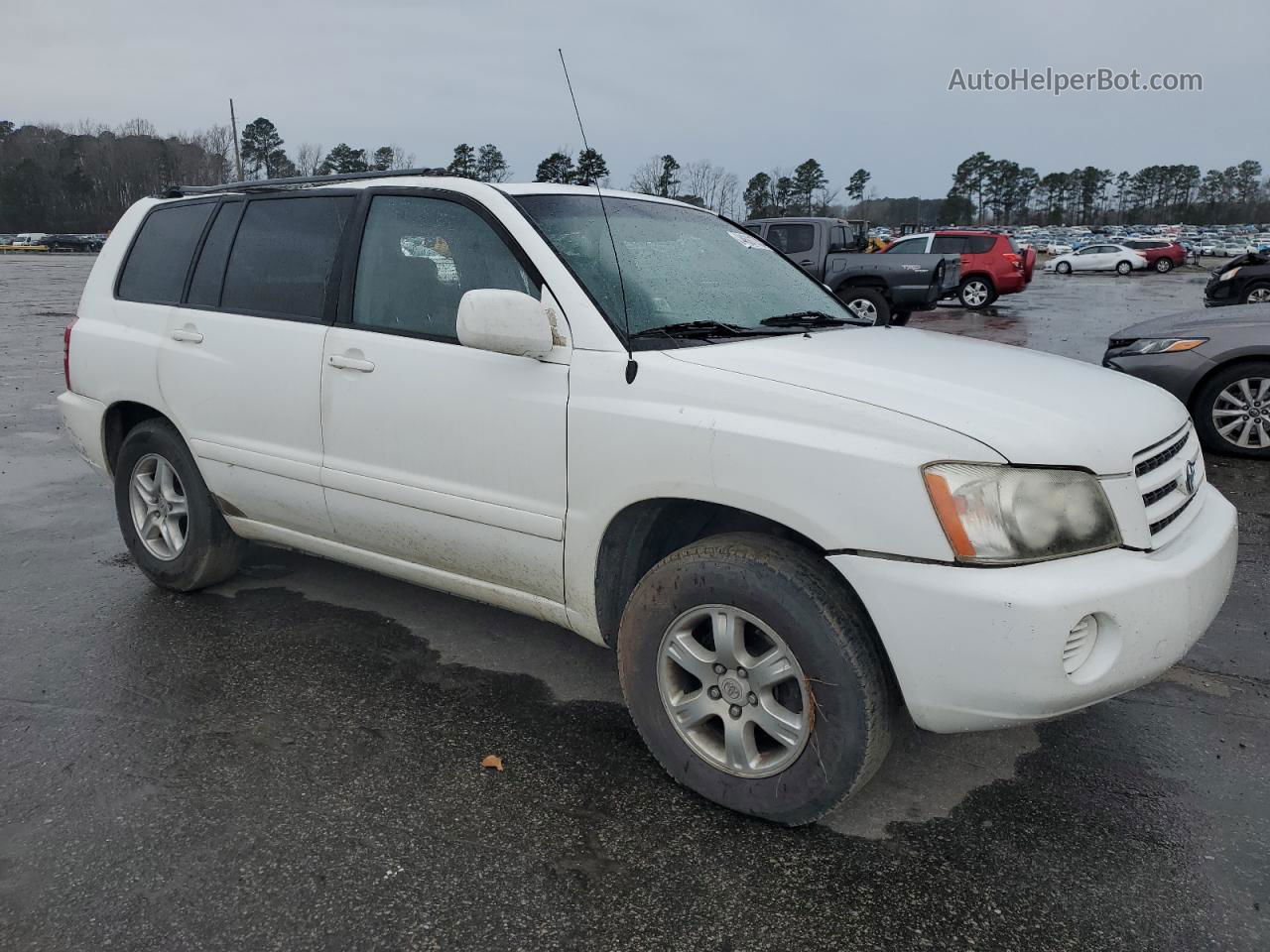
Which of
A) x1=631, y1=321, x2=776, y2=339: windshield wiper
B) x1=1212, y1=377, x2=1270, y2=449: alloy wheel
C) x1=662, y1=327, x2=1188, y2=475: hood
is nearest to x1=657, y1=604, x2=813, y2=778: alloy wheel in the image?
x1=662, y1=327, x2=1188, y2=475: hood

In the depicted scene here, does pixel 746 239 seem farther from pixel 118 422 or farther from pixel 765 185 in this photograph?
pixel 765 185

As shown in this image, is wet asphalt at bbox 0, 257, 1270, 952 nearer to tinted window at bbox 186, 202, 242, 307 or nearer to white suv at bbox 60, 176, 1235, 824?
white suv at bbox 60, 176, 1235, 824

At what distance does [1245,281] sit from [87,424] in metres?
16.5

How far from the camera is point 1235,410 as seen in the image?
6.87 m

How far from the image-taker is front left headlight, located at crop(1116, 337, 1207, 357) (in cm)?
698

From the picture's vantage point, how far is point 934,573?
2223 mm

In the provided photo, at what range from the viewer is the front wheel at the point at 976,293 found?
21031mm

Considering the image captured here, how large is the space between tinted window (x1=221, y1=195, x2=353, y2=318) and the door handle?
255 millimetres

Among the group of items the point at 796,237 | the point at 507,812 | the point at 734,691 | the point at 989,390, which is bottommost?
the point at 507,812

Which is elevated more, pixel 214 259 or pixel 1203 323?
pixel 214 259

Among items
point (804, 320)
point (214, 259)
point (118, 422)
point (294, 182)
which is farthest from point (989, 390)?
point (118, 422)

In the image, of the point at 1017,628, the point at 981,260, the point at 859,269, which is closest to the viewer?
the point at 1017,628

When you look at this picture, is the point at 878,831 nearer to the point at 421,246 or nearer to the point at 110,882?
the point at 110,882

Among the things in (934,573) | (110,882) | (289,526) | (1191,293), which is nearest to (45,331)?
(289,526)
